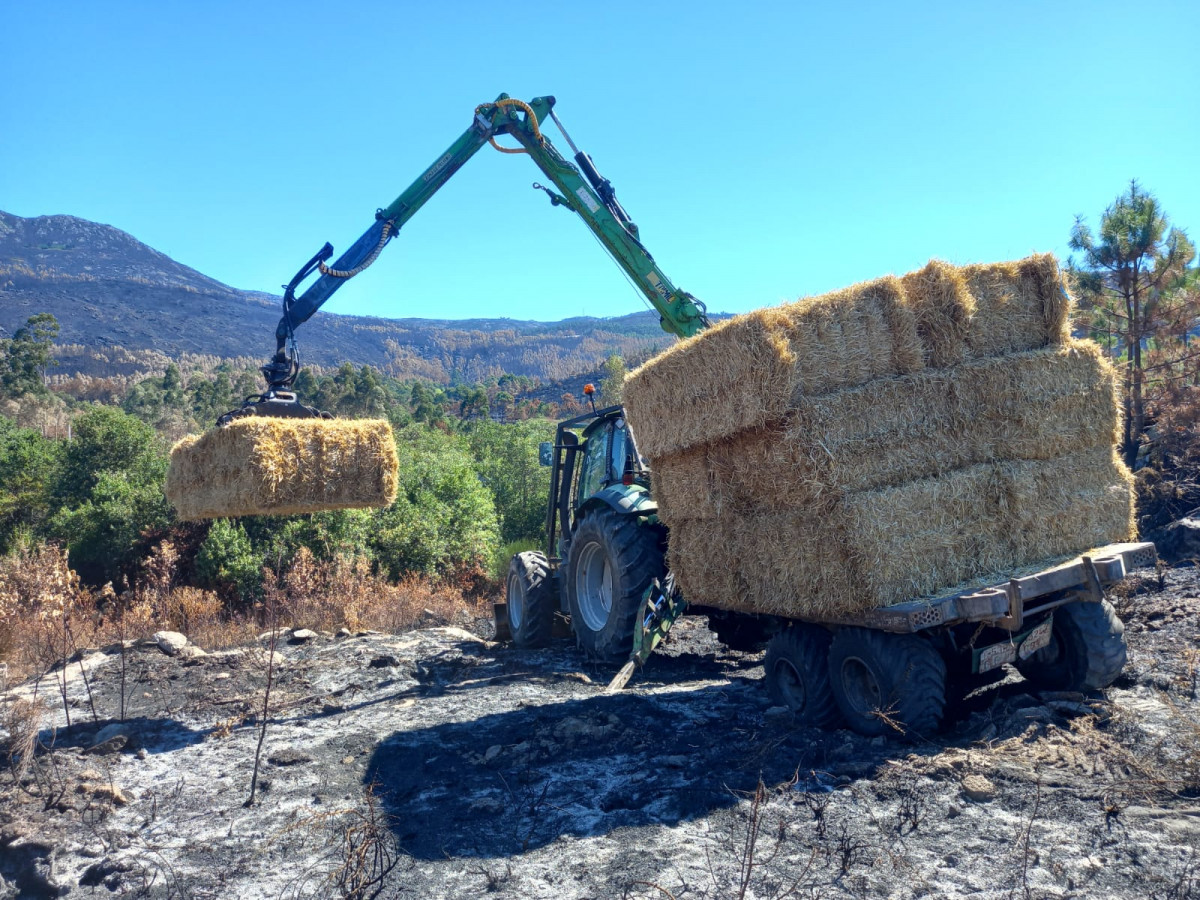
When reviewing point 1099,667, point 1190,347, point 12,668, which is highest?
point 1190,347

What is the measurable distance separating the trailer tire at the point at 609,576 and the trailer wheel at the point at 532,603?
769mm

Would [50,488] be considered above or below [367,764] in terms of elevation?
above

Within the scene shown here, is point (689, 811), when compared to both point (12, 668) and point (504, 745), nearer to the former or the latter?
point (504, 745)

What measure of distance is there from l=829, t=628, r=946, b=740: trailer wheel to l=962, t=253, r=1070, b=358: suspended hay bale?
1.96 metres

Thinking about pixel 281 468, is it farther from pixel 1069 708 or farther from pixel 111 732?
pixel 1069 708

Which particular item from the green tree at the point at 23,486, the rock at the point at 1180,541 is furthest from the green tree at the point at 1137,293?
the green tree at the point at 23,486

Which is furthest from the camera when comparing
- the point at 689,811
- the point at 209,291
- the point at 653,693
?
the point at 209,291

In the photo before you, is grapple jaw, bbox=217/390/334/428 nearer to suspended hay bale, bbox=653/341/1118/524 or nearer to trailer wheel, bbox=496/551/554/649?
trailer wheel, bbox=496/551/554/649

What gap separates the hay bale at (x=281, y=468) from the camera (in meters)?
6.57

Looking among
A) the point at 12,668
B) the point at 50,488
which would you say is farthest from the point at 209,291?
the point at 12,668

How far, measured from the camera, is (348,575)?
549 inches

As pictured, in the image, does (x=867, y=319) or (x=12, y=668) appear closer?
(x=867, y=319)

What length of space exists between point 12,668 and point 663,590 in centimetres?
666

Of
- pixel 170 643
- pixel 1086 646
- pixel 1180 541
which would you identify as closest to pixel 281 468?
pixel 170 643
